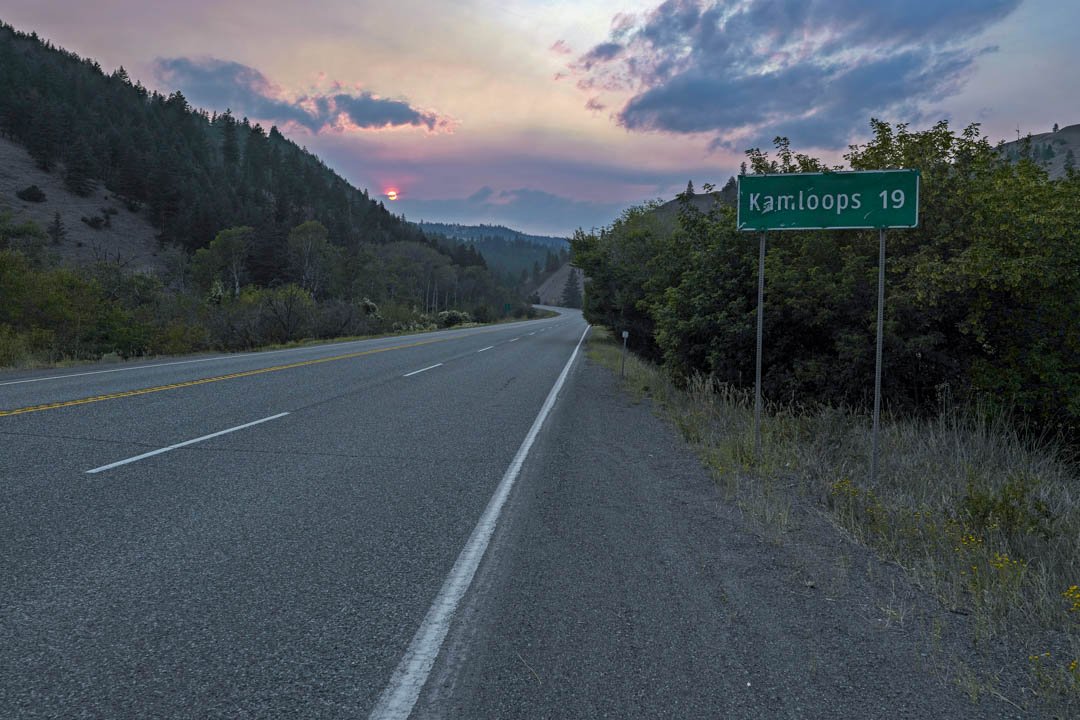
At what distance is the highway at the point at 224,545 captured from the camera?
2.89 meters

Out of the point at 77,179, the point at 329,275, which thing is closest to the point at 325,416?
the point at 329,275

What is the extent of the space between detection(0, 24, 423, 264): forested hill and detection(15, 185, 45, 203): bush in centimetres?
637

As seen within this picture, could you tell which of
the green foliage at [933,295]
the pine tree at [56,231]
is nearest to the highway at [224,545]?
the green foliage at [933,295]

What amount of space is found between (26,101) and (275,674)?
13703 centimetres

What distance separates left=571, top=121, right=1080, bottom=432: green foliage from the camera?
848cm

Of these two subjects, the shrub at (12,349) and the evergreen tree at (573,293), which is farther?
the evergreen tree at (573,293)

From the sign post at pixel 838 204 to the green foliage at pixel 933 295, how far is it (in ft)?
8.58

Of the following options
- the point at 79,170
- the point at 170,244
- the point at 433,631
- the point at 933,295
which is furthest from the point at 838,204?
the point at 79,170

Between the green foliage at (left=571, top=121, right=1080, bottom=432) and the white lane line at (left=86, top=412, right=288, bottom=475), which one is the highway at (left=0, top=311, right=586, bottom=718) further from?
the green foliage at (left=571, top=121, right=1080, bottom=432)

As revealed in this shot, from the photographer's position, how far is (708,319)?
38.3 feet

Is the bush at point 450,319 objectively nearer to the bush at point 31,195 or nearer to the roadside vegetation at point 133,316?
the roadside vegetation at point 133,316

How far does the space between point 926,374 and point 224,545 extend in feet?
31.2

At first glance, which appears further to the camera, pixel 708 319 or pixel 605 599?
pixel 708 319

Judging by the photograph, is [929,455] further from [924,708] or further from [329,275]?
[329,275]
